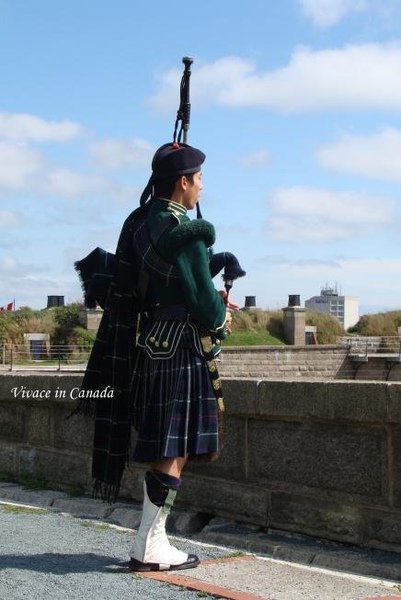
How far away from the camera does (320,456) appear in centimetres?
523

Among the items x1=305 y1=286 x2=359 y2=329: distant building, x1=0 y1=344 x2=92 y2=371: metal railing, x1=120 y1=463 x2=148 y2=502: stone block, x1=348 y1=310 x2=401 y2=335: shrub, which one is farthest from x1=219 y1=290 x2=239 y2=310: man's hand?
x1=305 y1=286 x2=359 y2=329: distant building

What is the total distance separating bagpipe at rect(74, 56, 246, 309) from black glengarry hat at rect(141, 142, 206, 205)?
0.16 metres

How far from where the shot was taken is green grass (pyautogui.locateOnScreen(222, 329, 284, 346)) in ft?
140

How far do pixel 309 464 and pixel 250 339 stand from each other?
37666 mm

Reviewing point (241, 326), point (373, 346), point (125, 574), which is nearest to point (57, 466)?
point (125, 574)

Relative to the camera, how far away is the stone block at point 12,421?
7.66 metres

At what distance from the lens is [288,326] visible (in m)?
46.0

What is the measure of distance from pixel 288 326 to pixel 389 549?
135ft

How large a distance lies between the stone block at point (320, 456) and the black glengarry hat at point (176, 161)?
1614 mm

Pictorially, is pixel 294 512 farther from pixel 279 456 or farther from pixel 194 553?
pixel 194 553

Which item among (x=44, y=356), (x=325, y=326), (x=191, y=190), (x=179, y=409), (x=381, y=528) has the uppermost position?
(x=325, y=326)

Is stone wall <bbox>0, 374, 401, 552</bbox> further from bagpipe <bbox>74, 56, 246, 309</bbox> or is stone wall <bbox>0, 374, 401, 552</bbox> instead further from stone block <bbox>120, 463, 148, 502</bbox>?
bagpipe <bbox>74, 56, 246, 309</bbox>

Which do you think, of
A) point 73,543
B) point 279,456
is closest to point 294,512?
point 279,456

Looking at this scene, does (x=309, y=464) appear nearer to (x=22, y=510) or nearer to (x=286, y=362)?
(x=22, y=510)
